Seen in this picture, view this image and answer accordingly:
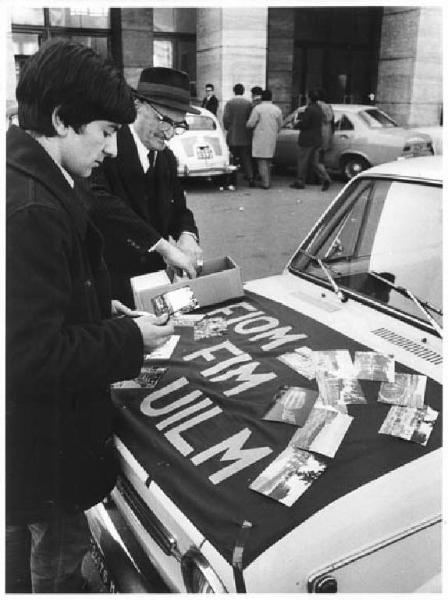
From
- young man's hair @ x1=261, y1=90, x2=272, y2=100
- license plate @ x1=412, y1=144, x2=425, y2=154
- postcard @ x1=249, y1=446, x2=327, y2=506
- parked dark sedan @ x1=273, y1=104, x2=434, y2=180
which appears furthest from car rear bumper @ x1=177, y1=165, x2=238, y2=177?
postcard @ x1=249, y1=446, x2=327, y2=506

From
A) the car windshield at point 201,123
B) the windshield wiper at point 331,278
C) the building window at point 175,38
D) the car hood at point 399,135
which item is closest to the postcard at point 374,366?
the windshield wiper at point 331,278

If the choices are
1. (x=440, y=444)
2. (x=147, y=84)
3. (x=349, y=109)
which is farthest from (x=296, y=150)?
(x=440, y=444)

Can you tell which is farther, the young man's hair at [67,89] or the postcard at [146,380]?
the postcard at [146,380]

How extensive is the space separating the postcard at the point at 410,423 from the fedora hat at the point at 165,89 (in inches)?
77.4

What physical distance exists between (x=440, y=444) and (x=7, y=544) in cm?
149

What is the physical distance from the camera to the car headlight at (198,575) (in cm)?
147

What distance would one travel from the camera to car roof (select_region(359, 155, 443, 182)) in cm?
266

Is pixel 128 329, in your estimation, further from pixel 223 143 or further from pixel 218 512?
pixel 223 143

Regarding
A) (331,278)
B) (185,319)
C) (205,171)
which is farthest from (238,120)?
(185,319)

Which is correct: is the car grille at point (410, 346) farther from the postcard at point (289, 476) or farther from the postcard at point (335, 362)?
the postcard at point (289, 476)

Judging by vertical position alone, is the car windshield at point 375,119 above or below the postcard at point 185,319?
above

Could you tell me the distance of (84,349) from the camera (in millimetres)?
1562

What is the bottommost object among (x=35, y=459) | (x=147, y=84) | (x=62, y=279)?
(x=35, y=459)

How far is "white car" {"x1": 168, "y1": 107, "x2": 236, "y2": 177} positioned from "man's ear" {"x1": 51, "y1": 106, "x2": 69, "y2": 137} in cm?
982
